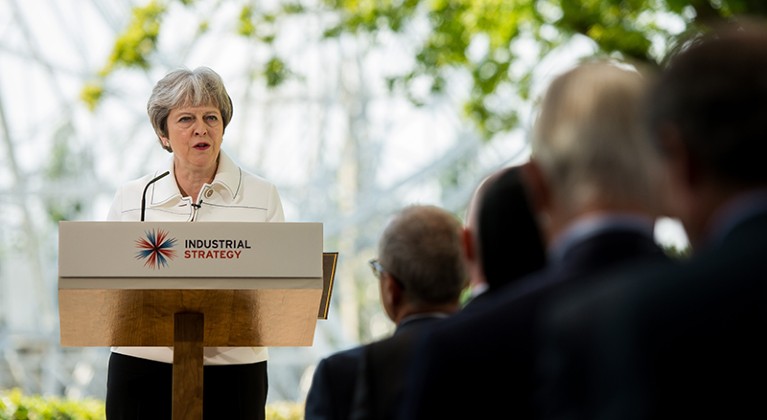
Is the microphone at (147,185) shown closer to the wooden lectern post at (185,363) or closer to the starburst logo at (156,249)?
the wooden lectern post at (185,363)

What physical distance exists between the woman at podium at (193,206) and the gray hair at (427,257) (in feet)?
6.04

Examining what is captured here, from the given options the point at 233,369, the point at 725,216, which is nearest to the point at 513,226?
the point at 725,216

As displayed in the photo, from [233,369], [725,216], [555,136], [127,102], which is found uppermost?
[127,102]

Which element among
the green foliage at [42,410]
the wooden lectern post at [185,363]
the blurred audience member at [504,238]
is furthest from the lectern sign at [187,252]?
the green foliage at [42,410]

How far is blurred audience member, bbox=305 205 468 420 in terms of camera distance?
3590 millimetres

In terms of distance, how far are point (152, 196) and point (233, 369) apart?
0.76 metres

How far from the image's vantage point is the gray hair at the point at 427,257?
360 centimetres

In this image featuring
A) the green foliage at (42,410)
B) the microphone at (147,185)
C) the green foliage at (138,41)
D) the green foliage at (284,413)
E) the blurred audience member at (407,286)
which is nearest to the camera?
the blurred audience member at (407,286)

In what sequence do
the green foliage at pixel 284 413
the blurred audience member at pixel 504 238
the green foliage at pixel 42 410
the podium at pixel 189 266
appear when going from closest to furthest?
the blurred audience member at pixel 504 238
the podium at pixel 189 266
the green foliage at pixel 42 410
the green foliage at pixel 284 413

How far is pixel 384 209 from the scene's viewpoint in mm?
29281

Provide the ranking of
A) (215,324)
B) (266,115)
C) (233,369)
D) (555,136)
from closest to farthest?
1. (555,136)
2. (215,324)
3. (233,369)
4. (266,115)

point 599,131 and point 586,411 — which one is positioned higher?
point 599,131

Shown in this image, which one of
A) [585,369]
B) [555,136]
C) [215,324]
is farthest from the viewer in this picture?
[215,324]

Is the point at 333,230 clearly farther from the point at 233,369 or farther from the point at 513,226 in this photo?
the point at 513,226
